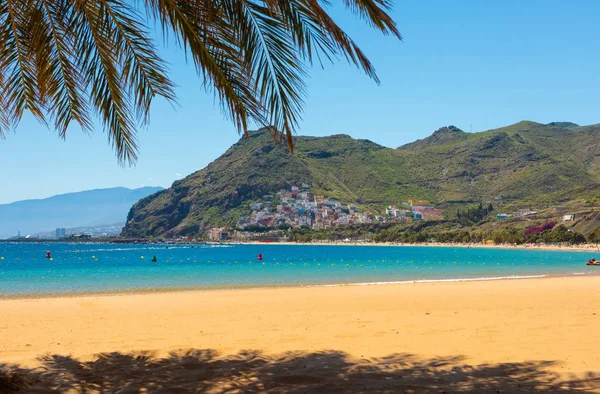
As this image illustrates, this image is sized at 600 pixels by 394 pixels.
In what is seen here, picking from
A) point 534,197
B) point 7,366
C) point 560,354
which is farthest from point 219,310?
point 534,197

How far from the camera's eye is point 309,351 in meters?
7.43

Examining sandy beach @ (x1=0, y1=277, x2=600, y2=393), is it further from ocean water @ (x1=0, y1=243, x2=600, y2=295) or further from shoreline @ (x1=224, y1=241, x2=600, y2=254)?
shoreline @ (x1=224, y1=241, x2=600, y2=254)

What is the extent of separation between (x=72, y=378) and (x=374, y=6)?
485 centimetres

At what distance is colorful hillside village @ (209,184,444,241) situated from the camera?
180m

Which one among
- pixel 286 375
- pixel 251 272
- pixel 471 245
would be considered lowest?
pixel 471 245

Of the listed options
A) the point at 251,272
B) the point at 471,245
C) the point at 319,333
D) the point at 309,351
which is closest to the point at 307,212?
the point at 471,245

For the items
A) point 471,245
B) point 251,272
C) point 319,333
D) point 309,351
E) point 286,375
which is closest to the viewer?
point 286,375

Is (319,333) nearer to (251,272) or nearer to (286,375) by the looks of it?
(286,375)

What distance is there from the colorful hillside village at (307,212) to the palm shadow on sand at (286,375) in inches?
6698

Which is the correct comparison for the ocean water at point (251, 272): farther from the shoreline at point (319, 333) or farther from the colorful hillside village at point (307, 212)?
the colorful hillside village at point (307, 212)

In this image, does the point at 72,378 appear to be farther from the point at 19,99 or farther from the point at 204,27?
the point at 204,27

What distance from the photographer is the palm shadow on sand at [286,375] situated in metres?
5.29

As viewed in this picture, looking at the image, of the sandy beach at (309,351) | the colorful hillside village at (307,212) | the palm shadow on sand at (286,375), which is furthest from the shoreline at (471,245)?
the palm shadow on sand at (286,375)

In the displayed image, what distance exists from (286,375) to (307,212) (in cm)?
18599
